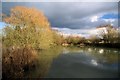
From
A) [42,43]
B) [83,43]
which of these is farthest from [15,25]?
[83,43]

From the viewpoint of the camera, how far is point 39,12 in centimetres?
1808

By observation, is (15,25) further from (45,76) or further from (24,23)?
(45,76)

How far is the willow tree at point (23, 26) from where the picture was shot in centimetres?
1557

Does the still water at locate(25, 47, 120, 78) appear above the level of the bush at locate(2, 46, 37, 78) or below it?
below

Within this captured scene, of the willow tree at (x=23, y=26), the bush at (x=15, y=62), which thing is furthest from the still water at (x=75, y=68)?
the willow tree at (x=23, y=26)

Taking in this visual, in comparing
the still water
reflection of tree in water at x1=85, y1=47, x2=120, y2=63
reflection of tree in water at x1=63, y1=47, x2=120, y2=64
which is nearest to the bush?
the still water

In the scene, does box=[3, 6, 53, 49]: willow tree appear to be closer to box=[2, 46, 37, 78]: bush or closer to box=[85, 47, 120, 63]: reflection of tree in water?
box=[2, 46, 37, 78]: bush

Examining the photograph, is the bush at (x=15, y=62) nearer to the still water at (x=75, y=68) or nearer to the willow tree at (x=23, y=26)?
the still water at (x=75, y=68)

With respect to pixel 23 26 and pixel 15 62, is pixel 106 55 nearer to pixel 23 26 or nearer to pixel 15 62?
pixel 23 26

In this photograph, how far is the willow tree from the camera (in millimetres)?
15569

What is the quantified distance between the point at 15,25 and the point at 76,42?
2601 centimetres

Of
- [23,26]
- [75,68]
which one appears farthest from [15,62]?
[23,26]

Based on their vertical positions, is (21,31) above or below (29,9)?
below

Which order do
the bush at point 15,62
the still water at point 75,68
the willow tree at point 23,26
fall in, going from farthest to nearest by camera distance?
the willow tree at point 23,26, the still water at point 75,68, the bush at point 15,62
